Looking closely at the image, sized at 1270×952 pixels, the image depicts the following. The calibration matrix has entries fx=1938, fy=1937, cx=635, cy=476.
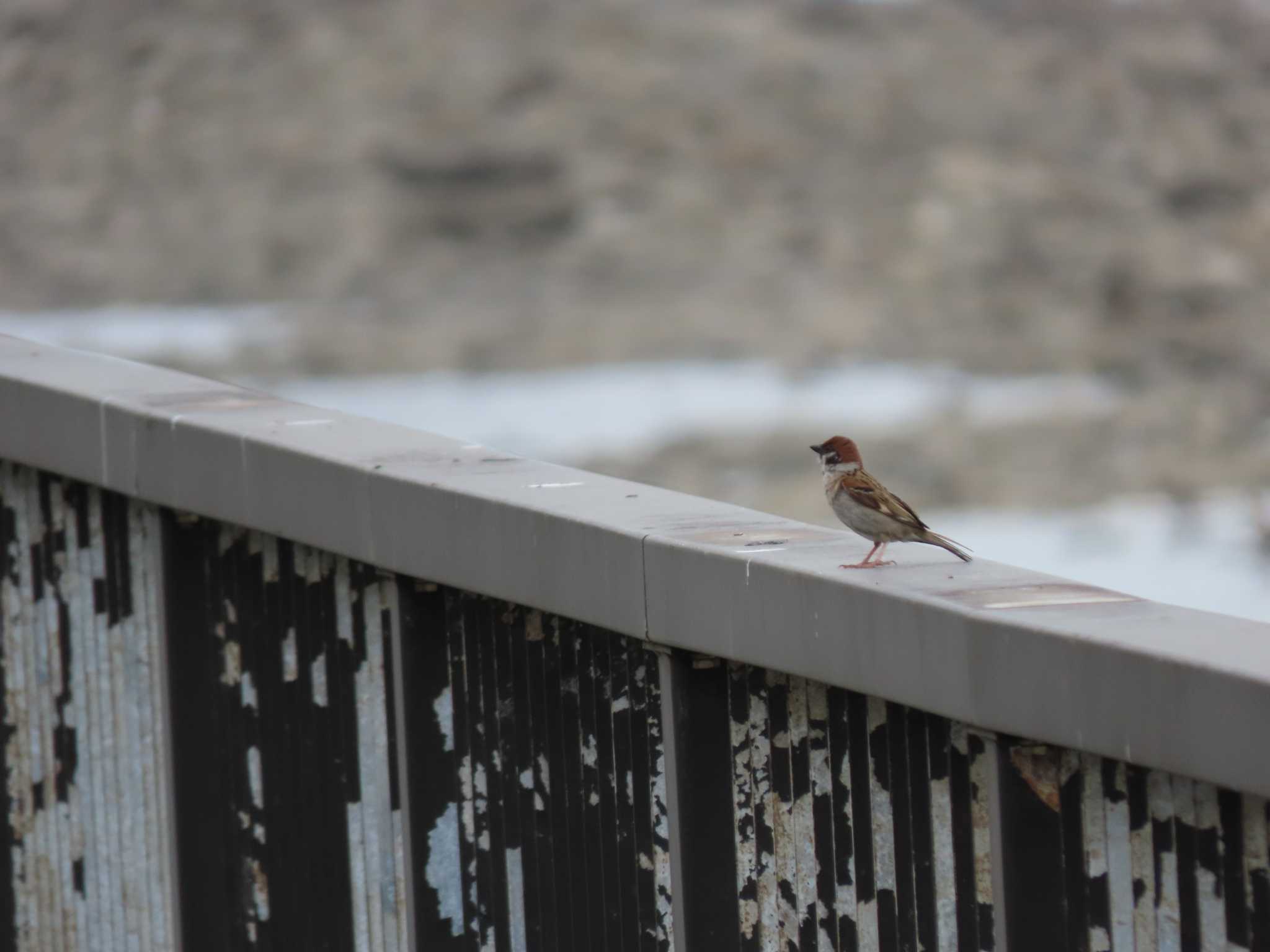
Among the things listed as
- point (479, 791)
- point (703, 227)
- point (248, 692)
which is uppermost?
point (703, 227)

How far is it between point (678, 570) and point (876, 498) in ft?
1.55

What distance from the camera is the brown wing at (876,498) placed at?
4016 mm

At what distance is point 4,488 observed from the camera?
598 centimetres

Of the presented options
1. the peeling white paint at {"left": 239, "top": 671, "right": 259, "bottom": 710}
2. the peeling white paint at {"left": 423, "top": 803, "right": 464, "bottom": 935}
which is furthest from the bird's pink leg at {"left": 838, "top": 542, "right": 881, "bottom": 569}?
the peeling white paint at {"left": 239, "top": 671, "right": 259, "bottom": 710}

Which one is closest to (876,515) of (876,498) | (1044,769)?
(876,498)

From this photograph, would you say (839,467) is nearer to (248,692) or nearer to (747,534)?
(747,534)

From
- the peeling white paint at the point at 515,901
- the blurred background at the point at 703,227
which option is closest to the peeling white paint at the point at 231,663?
the peeling white paint at the point at 515,901

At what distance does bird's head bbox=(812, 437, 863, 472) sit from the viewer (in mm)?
4398

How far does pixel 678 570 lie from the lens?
3.92 metres

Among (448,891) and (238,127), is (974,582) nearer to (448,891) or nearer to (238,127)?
(448,891)

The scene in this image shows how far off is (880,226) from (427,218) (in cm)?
829

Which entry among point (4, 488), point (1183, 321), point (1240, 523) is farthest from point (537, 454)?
point (4, 488)

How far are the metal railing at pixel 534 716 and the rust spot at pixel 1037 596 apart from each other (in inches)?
0.4

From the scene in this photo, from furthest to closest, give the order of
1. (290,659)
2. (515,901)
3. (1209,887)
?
(290,659), (515,901), (1209,887)
